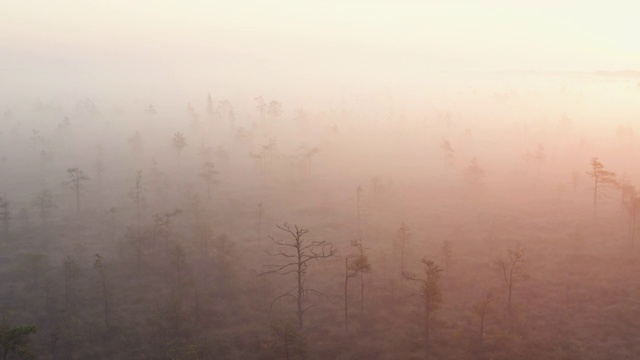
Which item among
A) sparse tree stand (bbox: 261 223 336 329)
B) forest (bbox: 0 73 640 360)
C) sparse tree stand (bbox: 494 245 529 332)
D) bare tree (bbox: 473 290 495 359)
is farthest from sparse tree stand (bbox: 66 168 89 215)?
sparse tree stand (bbox: 494 245 529 332)

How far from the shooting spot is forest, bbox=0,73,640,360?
50.2 meters

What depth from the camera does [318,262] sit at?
7181 centimetres

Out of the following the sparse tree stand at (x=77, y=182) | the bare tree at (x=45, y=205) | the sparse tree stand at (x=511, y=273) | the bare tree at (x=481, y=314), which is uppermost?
the sparse tree stand at (x=77, y=182)

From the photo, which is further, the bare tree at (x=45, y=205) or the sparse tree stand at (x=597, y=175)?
the bare tree at (x=45, y=205)

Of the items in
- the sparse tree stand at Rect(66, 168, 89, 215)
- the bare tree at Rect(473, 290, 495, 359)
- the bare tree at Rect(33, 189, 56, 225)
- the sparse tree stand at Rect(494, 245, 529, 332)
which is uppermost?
the sparse tree stand at Rect(66, 168, 89, 215)

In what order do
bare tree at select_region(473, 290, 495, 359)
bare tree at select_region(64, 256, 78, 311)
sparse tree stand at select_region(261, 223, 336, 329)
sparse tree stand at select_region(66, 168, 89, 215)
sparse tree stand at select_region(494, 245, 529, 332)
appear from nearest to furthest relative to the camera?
1. sparse tree stand at select_region(261, 223, 336, 329)
2. bare tree at select_region(473, 290, 495, 359)
3. sparse tree stand at select_region(494, 245, 529, 332)
4. bare tree at select_region(64, 256, 78, 311)
5. sparse tree stand at select_region(66, 168, 89, 215)

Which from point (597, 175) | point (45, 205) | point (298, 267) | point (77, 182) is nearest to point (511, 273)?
point (298, 267)

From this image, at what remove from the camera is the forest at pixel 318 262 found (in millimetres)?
50250

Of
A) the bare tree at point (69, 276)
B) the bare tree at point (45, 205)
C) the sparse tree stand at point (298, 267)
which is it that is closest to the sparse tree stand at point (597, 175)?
the sparse tree stand at point (298, 267)

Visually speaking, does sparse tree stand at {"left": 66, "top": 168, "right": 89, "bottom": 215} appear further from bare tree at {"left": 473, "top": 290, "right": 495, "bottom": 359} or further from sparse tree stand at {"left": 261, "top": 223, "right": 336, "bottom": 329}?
bare tree at {"left": 473, "top": 290, "right": 495, "bottom": 359}

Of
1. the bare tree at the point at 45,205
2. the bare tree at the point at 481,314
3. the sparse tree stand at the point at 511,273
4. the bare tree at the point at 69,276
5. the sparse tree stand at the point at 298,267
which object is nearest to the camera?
the sparse tree stand at the point at 298,267

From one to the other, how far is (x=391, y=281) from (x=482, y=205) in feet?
144

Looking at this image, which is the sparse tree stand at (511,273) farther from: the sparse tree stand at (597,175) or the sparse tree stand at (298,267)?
the sparse tree stand at (597,175)

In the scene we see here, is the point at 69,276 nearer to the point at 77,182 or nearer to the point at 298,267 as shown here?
the point at 298,267
